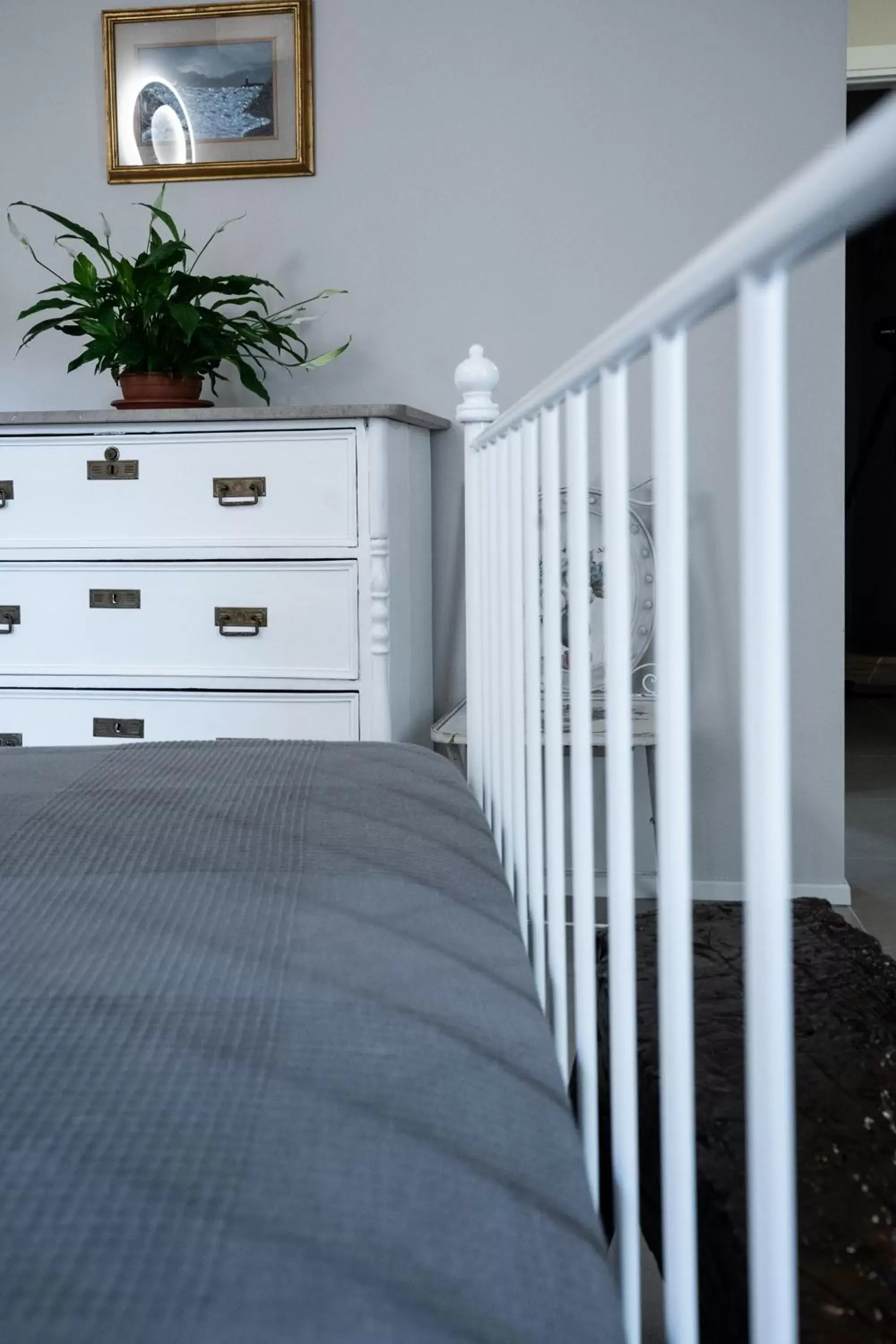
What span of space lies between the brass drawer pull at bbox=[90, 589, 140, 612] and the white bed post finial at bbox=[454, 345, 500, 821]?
831mm

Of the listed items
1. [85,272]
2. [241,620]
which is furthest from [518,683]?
[85,272]

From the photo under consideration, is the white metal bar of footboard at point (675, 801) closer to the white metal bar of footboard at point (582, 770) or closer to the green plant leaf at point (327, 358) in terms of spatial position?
the white metal bar of footboard at point (582, 770)

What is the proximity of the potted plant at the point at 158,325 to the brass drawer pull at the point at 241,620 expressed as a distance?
47cm

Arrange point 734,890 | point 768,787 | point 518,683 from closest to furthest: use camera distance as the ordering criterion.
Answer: point 768,787
point 518,683
point 734,890

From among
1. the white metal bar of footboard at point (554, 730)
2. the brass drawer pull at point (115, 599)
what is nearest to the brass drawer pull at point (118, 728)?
the brass drawer pull at point (115, 599)

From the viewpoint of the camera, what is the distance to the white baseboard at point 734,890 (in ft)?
9.36

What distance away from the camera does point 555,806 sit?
1.08m

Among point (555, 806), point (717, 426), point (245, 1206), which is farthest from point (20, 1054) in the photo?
point (717, 426)

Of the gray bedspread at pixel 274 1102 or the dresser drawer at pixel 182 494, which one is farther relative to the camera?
the dresser drawer at pixel 182 494

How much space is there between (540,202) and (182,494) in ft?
3.41

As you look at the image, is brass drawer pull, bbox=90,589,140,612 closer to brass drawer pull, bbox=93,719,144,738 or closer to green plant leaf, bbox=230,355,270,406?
brass drawer pull, bbox=93,719,144,738

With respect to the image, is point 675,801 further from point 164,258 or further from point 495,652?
point 164,258

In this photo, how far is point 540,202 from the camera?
282 centimetres

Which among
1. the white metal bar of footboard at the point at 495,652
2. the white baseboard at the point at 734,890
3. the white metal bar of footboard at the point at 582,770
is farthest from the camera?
the white baseboard at the point at 734,890
